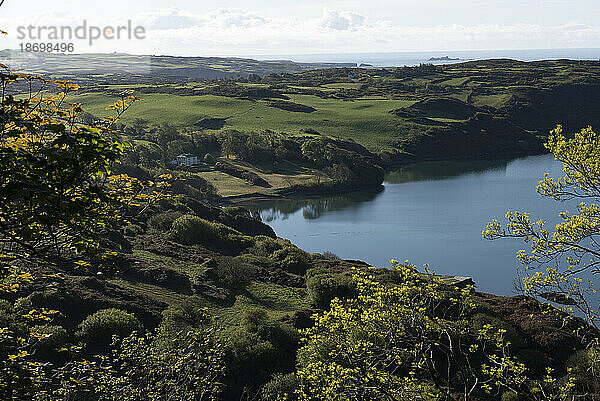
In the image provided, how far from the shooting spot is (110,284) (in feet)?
97.5

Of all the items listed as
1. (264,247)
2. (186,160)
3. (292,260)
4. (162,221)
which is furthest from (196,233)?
(186,160)

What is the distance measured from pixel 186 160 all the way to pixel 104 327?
87.7 m

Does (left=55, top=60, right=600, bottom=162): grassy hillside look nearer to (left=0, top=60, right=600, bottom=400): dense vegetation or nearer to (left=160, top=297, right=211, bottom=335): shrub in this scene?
(left=0, top=60, right=600, bottom=400): dense vegetation

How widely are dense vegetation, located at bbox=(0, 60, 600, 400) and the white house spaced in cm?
4440

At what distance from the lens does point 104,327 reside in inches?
920

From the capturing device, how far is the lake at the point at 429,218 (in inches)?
2388

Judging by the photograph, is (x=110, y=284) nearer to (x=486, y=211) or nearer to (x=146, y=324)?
(x=146, y=324)

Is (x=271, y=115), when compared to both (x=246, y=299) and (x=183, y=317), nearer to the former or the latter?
(x=246, y=299)

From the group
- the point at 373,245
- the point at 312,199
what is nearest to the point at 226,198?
the point at 312,199

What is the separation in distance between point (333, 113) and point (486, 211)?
76.6 metres

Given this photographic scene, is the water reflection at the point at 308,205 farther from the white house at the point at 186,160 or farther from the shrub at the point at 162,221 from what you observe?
the shrub at the point at 162,221

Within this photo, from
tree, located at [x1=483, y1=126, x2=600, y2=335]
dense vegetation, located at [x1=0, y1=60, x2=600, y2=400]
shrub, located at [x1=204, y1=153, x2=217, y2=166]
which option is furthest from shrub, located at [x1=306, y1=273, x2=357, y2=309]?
shrub, located at [x1=204, y1=153, x2=217, y2=166]

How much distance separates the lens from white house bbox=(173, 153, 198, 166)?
353ft

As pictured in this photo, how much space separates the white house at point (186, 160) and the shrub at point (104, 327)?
279ft
